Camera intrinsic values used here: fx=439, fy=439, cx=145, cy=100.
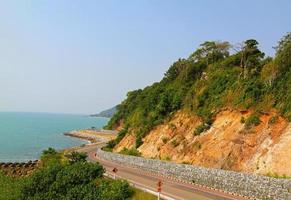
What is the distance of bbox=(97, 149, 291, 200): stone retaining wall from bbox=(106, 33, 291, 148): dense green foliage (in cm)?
711

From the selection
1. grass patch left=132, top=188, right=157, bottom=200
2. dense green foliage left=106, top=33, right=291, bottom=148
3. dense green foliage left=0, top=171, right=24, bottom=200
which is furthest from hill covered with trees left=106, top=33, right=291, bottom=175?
dense green foliage left=0, top=171, right=24, bottom=200

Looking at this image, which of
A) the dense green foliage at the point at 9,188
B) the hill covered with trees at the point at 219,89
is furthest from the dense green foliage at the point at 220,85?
the dense green foliage at the point at 9,188

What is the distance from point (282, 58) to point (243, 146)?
8.56 metres

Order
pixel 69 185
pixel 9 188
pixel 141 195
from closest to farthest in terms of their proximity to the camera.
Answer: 1. pixel 141 195
2. pixel 69 185
3. pixel 9 188

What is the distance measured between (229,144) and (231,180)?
882 centimetres

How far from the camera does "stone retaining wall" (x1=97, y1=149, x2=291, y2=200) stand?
24692 mm

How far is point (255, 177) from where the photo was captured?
2638 centimetres

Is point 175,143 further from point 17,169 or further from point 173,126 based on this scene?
point 17,169

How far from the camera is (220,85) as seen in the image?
4541cm

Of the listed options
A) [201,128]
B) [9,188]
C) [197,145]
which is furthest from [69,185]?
[201,128]

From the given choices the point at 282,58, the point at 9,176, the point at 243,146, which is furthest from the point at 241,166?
the point at 9,176

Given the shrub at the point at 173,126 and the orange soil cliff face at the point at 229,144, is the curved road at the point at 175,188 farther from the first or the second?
the shrub at the point at 173,126

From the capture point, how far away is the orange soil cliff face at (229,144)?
105 ft

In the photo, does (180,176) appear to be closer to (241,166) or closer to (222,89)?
(241,166)
